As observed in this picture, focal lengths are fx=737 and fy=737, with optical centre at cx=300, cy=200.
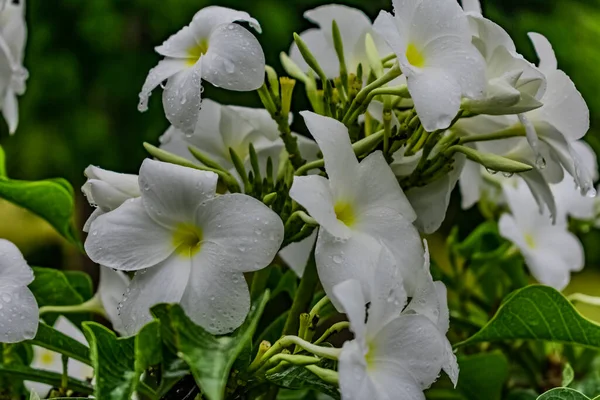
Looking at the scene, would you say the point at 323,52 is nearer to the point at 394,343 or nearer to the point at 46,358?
the point at 394,343

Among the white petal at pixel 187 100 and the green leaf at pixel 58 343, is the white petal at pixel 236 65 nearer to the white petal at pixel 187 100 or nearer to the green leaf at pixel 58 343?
the white petal at pixel 187 100

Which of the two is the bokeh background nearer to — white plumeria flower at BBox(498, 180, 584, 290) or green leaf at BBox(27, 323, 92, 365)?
white plumeria flower at BBox(498, 180, 584, 290)

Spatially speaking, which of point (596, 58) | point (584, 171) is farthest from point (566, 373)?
point (596, 58)

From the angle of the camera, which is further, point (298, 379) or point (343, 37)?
point (343, 37)

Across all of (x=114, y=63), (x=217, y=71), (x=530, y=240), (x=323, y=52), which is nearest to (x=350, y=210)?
(x=217, y=71)

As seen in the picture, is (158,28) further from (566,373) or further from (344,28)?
(566,373)
